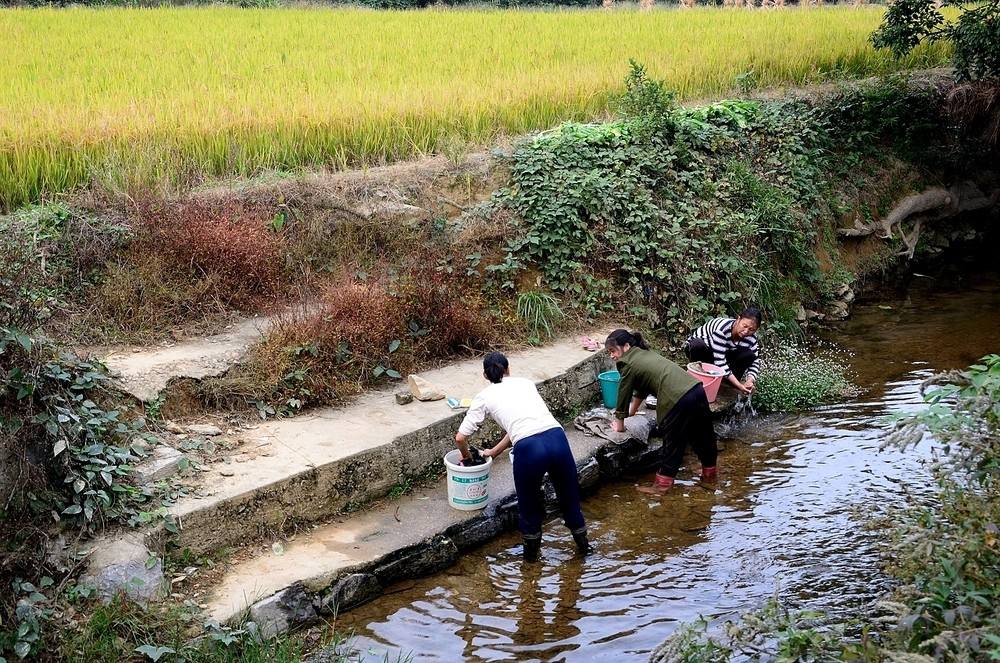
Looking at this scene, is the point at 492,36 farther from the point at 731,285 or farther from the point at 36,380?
the point at 36,380

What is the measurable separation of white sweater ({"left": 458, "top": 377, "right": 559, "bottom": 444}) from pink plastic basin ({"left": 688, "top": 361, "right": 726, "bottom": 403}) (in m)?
2.50

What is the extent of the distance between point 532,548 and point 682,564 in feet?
3.52

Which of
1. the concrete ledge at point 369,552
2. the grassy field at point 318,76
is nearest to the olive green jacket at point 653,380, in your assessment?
the concrete ledge at point 369,552

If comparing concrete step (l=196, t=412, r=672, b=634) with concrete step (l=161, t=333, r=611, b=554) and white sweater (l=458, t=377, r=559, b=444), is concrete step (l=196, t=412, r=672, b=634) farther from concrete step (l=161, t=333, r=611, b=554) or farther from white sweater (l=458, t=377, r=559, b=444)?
white sweater (l=458, t=377, r=559, b=444)

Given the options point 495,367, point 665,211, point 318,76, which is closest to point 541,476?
point 495,367

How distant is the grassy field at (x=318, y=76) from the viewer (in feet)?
31.8

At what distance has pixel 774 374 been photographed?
955 cm

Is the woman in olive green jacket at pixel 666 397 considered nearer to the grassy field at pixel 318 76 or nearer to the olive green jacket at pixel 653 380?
the olive green jacket at pixel 653 380

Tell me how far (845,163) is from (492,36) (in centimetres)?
663

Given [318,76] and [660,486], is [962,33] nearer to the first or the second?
[660,486]

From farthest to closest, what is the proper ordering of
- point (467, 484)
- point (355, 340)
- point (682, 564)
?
point (355, 340) → point (467, 484) → point (682, 564)

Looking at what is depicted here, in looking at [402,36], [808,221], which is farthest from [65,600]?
[402,36]

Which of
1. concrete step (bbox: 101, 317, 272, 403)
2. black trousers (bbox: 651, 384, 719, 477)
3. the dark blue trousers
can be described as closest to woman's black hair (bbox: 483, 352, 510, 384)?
the dark blue trousers

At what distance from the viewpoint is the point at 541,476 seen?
6.55m
